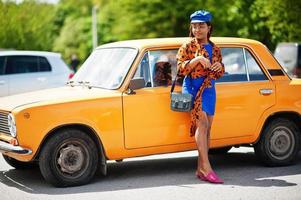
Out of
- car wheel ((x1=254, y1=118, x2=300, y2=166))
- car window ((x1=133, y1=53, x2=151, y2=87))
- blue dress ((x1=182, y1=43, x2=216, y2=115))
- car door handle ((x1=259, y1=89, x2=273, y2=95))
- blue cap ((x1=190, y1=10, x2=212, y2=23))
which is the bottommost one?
car wheel ((x1=254, y1=118, x2=300, y2=166))

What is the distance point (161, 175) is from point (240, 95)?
146 centimetres

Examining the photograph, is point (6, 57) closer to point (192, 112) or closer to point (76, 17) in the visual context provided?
point (192, 112)

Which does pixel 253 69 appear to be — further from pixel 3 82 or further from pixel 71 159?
pixel 3 82

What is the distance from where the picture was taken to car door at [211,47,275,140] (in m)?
8.23

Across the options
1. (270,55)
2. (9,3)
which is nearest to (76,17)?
(9,3)

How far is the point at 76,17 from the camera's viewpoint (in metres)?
84.2

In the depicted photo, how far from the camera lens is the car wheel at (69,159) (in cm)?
736

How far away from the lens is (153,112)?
781 cm

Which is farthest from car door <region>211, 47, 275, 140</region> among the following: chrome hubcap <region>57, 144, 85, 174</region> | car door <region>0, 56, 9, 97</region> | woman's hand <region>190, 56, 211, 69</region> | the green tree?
the green tree

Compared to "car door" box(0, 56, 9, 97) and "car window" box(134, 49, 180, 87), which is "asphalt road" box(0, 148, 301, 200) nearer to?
"car window" box(134, 49, 180, 87)

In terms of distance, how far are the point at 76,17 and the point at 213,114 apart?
77930mm

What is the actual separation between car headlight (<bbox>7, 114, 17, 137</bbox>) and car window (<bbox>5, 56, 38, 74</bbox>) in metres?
7.69

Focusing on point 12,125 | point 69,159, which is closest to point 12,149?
point 12,125

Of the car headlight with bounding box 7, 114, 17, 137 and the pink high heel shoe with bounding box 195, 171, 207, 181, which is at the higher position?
the car headlight with bounding box 7, 114, 17, 137
